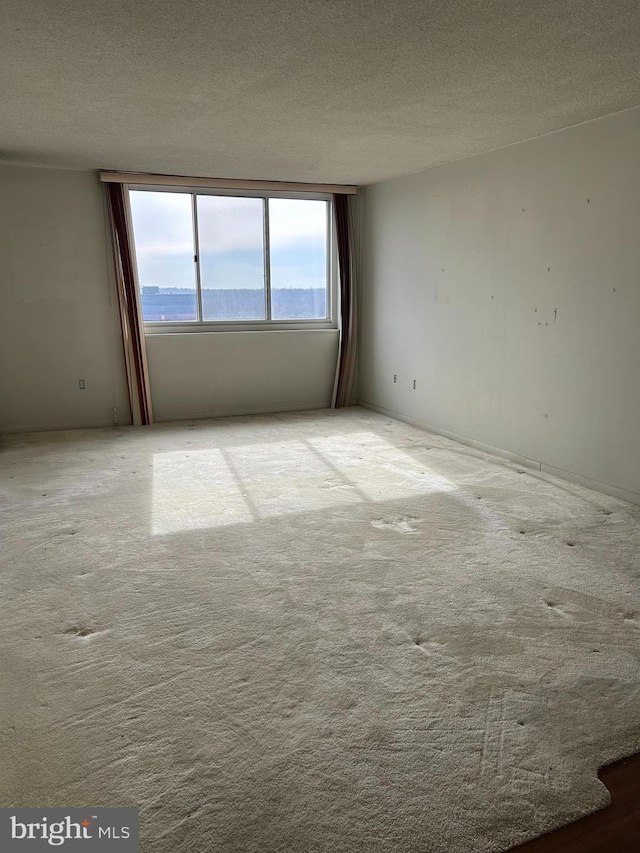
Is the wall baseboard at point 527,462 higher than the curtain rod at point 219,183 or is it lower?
lower

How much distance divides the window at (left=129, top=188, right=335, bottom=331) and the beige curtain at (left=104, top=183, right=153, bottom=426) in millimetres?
220

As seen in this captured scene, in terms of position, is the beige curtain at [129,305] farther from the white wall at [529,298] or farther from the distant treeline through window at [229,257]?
the white wall at [529,298]

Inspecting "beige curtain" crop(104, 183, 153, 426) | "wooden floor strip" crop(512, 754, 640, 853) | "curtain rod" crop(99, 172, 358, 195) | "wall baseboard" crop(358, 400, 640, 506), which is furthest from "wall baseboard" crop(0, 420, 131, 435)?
"wooden floor strip" crop(512, 754, 640, 853)

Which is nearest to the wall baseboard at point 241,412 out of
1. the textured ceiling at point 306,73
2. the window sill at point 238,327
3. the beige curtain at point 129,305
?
the beige curtain at point 129,305

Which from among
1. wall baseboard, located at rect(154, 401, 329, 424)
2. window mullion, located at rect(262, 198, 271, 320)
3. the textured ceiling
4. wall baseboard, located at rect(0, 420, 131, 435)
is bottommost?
wall baseboard, located at rect(154, 401, 329, 424)

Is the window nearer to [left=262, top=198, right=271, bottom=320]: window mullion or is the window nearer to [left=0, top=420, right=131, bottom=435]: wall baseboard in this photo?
[left=262, top=198, right=271, bottom=320]: window mullion

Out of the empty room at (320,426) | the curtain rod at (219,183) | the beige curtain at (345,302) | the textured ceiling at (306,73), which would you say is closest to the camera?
the empty room at (320,426)

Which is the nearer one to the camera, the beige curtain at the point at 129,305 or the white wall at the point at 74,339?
the white wall at the point at 74,339

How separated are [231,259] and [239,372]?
1.21 meters

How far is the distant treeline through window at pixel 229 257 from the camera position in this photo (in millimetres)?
6074

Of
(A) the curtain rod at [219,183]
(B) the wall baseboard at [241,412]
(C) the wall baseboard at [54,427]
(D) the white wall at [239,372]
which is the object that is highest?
(A) the curtain rod at [219,183]

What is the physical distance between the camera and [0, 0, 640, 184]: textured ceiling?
7.71ft

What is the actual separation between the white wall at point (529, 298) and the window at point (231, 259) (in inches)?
34.8

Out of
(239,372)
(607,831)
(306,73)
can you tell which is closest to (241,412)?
(239,372)
